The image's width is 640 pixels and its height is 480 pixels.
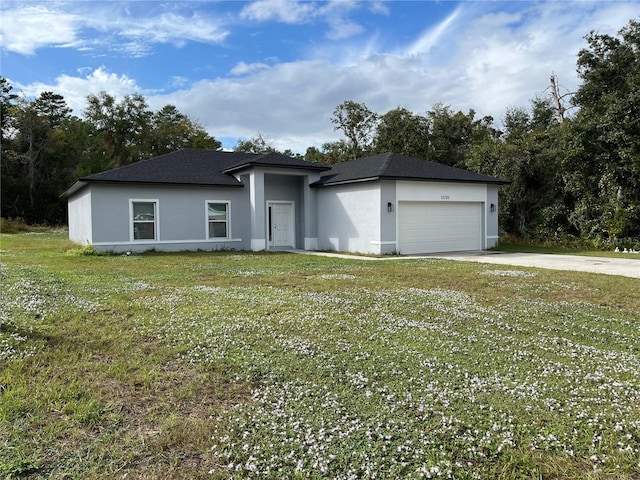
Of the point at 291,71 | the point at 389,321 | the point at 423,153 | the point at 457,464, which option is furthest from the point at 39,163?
the point at 457,464

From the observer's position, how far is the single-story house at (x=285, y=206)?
15.2 meters

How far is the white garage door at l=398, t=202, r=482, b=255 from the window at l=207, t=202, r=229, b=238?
272 inches

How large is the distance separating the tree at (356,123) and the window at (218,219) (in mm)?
19856

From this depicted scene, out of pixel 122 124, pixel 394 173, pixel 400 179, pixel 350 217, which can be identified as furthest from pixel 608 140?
pixel 122 124

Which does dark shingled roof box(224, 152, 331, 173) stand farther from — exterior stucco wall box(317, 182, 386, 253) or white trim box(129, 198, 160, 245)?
white trim box(129, 198, 160, 245)

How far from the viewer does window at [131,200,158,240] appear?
51.4 ft

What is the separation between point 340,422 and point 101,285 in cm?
670

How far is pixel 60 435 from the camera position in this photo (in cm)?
265

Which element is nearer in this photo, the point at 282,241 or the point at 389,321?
the point at 389,321

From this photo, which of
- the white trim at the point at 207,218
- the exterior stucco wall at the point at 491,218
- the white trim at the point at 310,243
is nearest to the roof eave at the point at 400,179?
the exterior stucco wall at the point at 491,218

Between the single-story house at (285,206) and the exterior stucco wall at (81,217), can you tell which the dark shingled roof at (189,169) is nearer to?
the single-story house at (285,206)

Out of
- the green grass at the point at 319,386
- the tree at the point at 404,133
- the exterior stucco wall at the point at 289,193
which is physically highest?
the tree at the point at 404,133

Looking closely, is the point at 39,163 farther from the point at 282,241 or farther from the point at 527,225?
the point at 527,225

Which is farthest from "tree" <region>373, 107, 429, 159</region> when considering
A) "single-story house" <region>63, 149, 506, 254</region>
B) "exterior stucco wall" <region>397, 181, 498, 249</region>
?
"exterior stucco wall" <region>397, 181, 498, 249</region>
